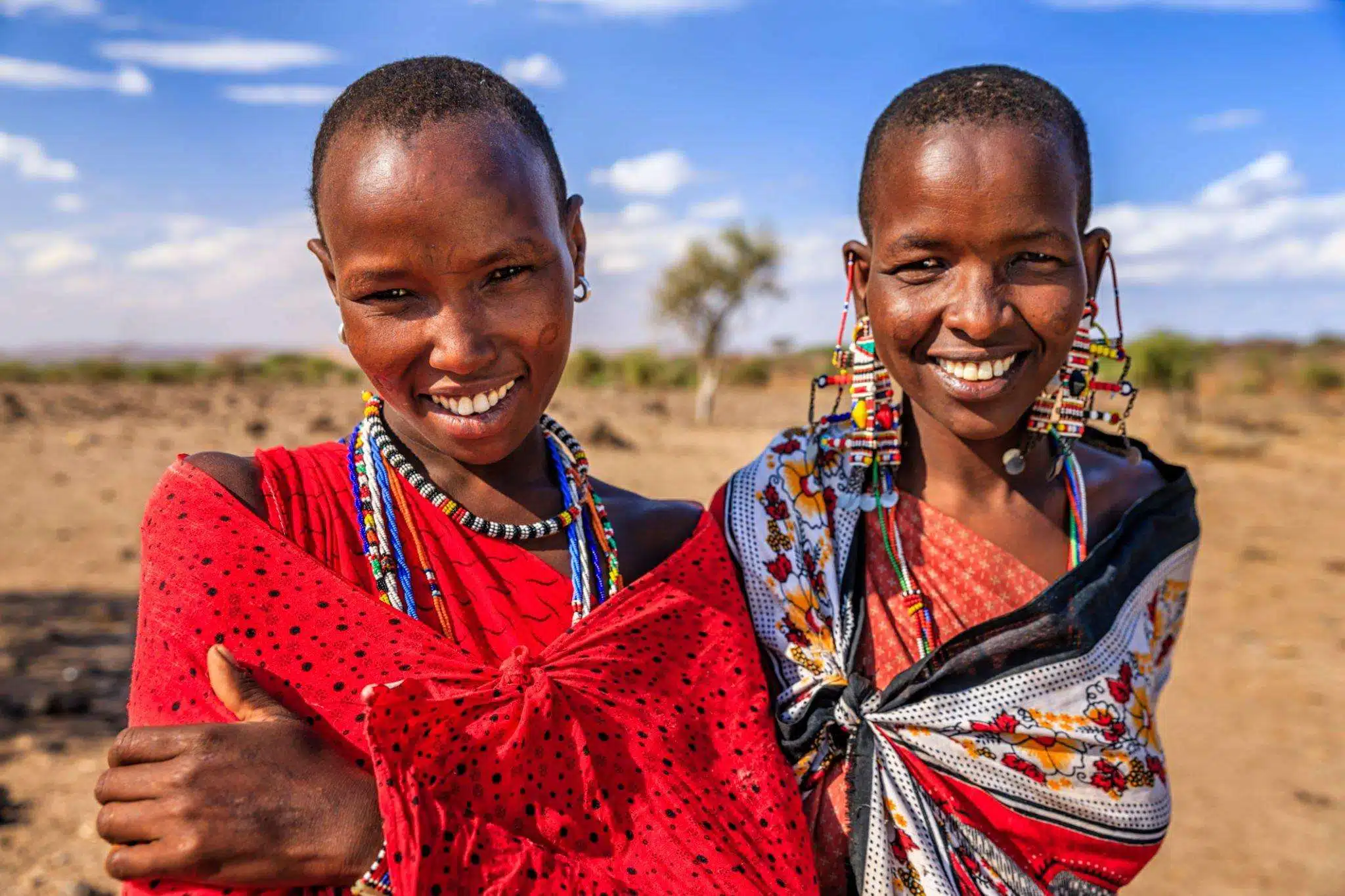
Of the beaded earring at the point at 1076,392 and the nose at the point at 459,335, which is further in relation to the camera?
the beaded earring at the point at 1076,392

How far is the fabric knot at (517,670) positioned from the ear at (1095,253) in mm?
1474

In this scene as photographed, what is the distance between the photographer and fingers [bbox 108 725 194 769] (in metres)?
1.41

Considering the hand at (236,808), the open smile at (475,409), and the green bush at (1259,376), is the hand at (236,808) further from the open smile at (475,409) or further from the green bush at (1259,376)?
the green bush at (1259,376)

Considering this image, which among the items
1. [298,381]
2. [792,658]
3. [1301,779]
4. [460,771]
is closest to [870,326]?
[792,658]

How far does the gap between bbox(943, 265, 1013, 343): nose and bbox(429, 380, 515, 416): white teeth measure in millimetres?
914

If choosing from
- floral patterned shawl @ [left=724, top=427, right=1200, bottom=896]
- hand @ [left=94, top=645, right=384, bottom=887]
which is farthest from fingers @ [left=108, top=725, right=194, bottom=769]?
floral patterned shawl @ [left=724, top=427, right=1200, bottom=896]

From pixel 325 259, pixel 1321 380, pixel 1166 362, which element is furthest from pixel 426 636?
pixel 1321 380

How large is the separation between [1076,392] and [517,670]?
1.50 meters

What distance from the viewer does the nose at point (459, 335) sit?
161 centimetres


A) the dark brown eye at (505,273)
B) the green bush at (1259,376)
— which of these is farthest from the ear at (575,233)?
the green bush at (1259,376)

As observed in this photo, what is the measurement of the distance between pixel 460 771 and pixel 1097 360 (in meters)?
1.71

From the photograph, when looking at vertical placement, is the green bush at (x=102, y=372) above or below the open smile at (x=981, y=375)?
below


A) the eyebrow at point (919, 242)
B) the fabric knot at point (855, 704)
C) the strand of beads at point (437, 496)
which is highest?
the eyebrow at point (919, 242)

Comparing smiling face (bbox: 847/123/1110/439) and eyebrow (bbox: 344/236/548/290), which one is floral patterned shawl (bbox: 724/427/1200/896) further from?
eyebrow (bbox: 344/236/548/290)
